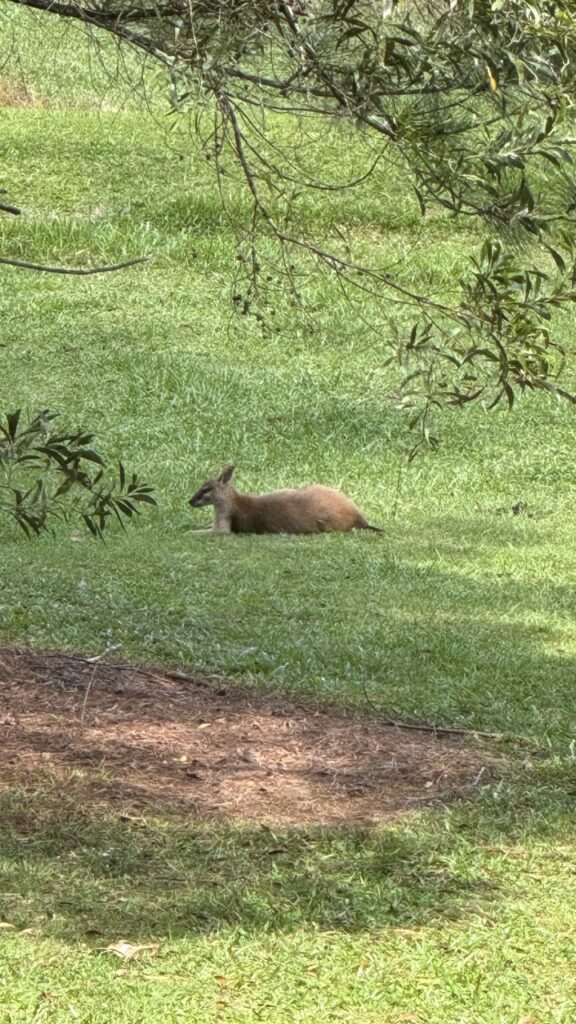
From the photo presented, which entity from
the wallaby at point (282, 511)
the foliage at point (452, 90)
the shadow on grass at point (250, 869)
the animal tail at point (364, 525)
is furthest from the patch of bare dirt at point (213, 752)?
the animal tail at point (364, 525)

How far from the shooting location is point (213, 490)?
11359mm

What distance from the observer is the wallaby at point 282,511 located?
1112 centimetres

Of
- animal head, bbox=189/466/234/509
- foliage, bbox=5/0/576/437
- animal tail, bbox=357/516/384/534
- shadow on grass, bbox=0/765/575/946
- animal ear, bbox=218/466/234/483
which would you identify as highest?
foliage, bbox=5/0/576/437

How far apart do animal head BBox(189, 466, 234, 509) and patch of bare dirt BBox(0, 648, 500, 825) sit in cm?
445

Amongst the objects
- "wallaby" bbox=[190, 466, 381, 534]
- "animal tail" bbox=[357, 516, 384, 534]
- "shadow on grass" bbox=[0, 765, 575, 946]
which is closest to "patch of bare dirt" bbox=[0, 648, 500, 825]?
"shadow on grass" bbox=[0, 765, 575, 946]

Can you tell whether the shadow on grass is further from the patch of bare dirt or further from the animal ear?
the animal ear

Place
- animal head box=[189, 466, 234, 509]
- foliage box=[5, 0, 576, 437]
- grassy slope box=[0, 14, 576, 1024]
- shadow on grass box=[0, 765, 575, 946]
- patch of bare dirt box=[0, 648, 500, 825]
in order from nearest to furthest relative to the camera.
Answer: grassy slope box=[0, 14, 576, 1024], shadow on grass box=[0, 765, 575, 946], foliage box=[5, 0, 576, 437], patch of bare dirt box=[0, 648, 500, 825], animal head box=[189, 466, 234, 509]

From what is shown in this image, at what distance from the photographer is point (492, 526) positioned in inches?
456

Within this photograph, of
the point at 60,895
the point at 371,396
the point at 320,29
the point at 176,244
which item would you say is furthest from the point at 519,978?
the point at 176,244

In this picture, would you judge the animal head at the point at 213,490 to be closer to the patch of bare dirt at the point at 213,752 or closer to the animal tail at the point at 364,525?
the animal tail at the point at 364,525

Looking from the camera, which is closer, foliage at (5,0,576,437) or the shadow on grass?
the shadow on grass

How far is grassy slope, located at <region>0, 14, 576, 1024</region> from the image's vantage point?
4199 mm

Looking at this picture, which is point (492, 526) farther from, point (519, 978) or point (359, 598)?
point (519, 978)

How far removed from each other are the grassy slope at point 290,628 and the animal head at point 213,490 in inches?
7.4
